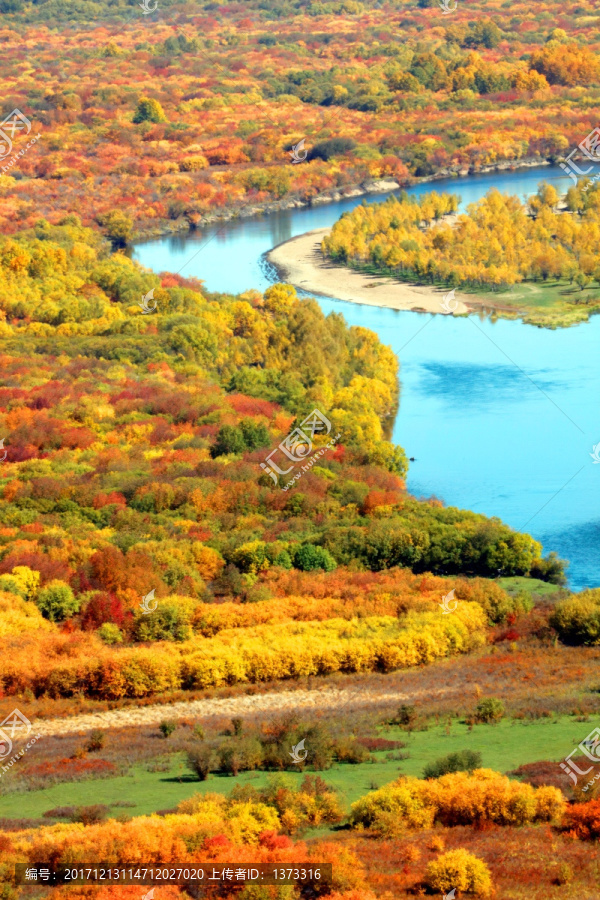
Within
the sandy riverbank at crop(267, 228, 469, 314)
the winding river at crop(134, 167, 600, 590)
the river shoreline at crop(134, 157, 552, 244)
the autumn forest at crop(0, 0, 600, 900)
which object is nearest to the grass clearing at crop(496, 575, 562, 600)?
the autumn forest at crop(0, 0, 600, 900)

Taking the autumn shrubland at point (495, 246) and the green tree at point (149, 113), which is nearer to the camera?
the autumn shrubland at point (495, 246)

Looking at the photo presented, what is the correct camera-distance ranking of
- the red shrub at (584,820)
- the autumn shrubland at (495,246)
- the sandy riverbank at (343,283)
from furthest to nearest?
the sandy riverbank at (343,283) < the autumn shrubland at (495,246) < the red shrub at (584,820)

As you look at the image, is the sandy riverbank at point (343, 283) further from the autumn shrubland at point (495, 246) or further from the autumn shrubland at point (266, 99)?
the autumn shrubland at point (266, 99)

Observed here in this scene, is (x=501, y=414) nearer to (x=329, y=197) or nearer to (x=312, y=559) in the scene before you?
(x=312, y=559)

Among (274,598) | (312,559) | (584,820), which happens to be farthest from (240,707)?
(584,820)

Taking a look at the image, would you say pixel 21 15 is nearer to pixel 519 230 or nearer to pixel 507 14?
pixel 507 14

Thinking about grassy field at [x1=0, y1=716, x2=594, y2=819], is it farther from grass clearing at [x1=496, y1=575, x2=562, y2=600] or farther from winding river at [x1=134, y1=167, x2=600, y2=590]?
winding river at [x1=134, y1=167, x2=600, y2=590]

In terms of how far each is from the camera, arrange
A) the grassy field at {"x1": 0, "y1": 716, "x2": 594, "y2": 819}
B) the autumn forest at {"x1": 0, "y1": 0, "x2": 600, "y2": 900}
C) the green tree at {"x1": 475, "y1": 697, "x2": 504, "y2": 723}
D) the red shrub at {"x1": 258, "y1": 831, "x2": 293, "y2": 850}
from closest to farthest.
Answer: the red shrub at {"x1": 258, "y1": 831, "x2": 293, "y2": 850}, the autumn forest at {"x1": 0, "y1": 0, "x2": 600, "y2": 900}, the grassy field at {"x1": 0, "y1": 716, "x2": 594, "y2": 819}, the green tree at {"x1": 475, "y1": 697, "x2": 504, "y2": 723}

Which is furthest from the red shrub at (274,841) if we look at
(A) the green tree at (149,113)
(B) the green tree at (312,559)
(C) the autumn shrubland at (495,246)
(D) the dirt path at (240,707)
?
(A) the green tree at (149,113)
